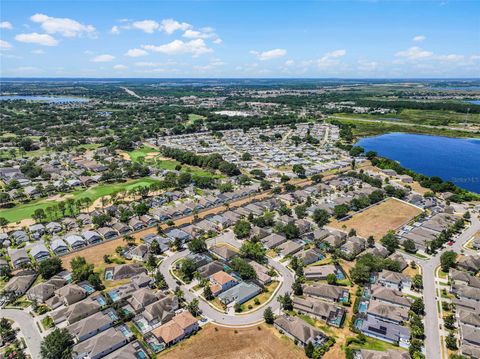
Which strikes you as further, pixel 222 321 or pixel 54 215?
pixel 54 215

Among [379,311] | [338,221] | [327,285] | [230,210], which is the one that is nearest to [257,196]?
[230,210]

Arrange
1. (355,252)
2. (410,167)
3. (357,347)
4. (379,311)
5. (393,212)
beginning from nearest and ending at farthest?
(357,347) → (379,311) → (355,252) → (393,212) → (410,167)

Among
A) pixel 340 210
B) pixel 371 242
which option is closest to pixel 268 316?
pixel 371 242

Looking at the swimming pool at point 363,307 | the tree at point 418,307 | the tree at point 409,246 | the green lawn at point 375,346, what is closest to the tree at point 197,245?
the swimming pool at point 363,307

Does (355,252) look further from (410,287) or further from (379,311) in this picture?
(379,311)

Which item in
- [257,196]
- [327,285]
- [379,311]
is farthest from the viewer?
[257,196]

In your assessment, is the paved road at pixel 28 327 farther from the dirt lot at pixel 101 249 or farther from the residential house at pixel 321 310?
the residential house at pixel 321 310
